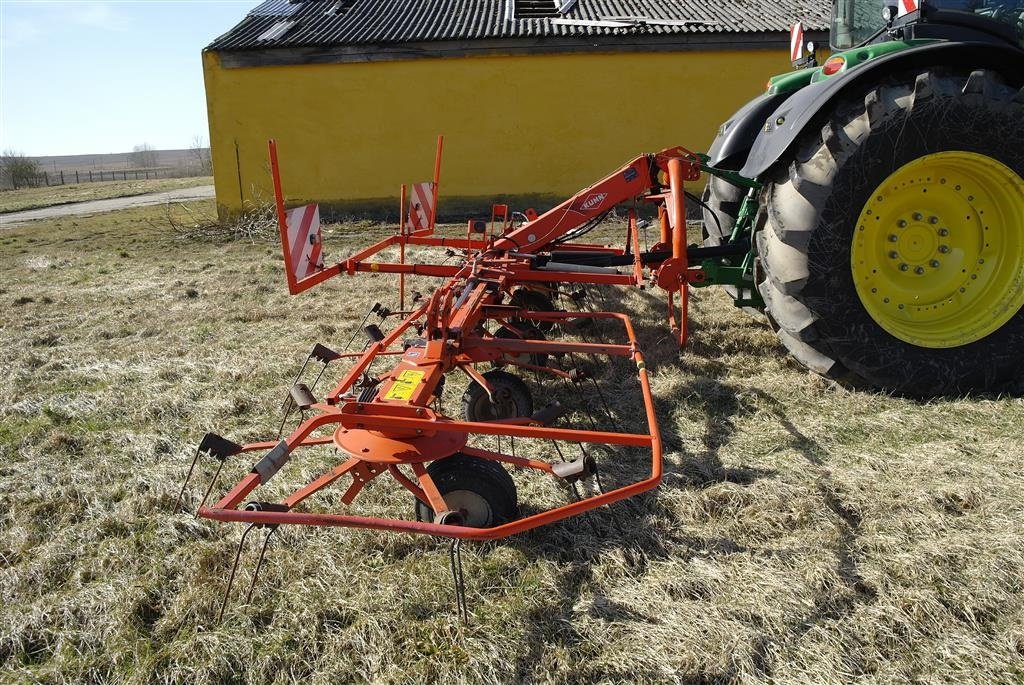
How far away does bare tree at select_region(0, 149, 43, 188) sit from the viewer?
29.5 metres

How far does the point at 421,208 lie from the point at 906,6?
2994mm

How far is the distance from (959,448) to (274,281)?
5955 millimetres

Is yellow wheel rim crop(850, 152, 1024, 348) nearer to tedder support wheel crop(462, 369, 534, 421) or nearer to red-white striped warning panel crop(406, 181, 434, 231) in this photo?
tedder support wheel crop(462, 369, 534, 421)

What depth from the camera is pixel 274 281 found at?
7066 millimetres

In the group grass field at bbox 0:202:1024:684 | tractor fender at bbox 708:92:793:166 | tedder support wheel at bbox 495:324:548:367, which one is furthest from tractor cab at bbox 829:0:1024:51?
tedder support wheel at bbox 495:324:548:367

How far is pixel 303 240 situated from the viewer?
10.4 ft

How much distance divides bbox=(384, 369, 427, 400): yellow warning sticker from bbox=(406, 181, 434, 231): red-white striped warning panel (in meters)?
2.26

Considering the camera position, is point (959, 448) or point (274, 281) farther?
point (274, 281)

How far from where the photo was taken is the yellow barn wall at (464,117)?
11750 mm

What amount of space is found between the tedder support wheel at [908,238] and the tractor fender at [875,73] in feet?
0.19

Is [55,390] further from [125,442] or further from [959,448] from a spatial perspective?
[959,448]

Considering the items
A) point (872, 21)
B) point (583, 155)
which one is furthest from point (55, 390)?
point (583, 155)

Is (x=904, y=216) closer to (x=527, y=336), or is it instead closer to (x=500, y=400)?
(x=527, y=336)

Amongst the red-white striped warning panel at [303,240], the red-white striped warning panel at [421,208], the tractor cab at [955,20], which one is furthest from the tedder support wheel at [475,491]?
the tractor cab at [955,20]
